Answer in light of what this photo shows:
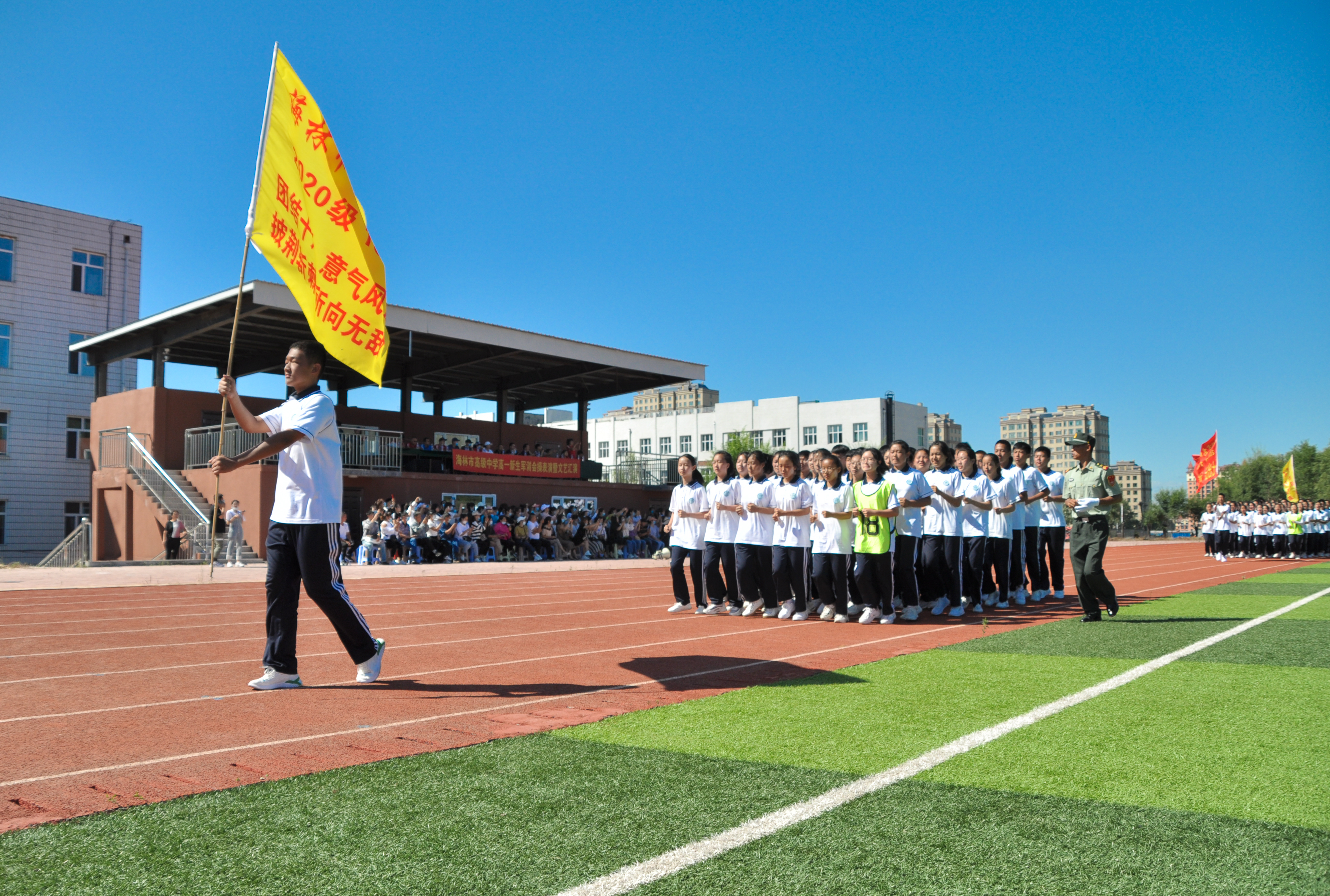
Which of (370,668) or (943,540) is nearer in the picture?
(370,668)

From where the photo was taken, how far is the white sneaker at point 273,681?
598 cm

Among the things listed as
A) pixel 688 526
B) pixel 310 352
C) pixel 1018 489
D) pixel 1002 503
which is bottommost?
pixel 688 526

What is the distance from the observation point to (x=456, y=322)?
31.7 metres

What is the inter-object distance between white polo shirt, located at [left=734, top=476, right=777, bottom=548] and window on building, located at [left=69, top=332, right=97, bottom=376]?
35.7 m

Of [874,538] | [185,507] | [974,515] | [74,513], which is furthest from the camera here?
[74,513]

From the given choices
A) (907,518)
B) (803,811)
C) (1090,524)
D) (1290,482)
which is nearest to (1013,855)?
(803,811)

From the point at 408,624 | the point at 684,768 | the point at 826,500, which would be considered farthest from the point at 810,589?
the point at 684,768

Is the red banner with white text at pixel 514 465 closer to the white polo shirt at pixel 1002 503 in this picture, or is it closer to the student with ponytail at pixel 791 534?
the student with ponytail at pixel 791 534

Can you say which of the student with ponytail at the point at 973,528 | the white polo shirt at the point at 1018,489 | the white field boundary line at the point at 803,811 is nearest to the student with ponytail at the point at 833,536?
the student with ponytail at the point at 973,528

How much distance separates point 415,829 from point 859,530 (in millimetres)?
7611

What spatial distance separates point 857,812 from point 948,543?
852 cm

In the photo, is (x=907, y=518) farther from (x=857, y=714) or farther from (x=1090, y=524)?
(x=857, y=714)

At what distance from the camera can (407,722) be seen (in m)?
5.07

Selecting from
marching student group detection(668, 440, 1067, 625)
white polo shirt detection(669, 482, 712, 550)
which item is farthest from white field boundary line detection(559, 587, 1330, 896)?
white polo shirt detection(669, 482, 712, 550)
